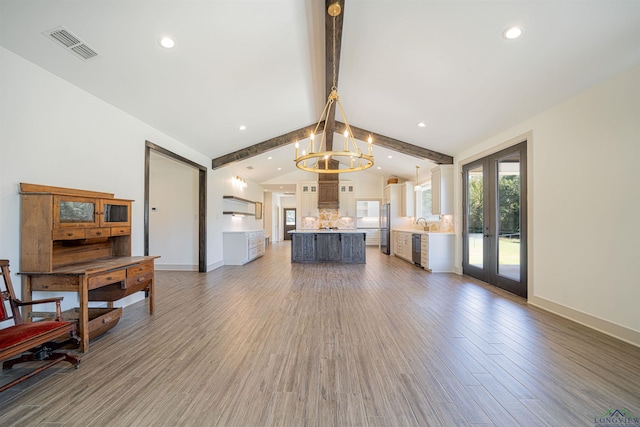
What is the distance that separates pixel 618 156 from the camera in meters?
2.73

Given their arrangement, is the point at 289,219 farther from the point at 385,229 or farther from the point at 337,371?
the point at 337,371

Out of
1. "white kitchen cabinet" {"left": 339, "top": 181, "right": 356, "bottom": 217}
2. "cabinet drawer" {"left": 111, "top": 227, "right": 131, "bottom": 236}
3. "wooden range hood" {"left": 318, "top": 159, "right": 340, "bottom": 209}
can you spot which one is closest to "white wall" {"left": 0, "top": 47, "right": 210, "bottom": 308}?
"cabinet drawer" {"left": 111, "top": 227, "right": 131, "bottom": 236}

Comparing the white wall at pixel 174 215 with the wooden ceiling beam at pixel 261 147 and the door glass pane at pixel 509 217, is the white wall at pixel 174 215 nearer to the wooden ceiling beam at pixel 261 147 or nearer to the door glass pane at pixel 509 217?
the wooden ceiling beam at pixel 261 147

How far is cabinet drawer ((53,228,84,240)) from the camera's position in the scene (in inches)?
98.3

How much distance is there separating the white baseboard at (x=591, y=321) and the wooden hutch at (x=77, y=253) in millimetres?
5194

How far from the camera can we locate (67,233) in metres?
2.58

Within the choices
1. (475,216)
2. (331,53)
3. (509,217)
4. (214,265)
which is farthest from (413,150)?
(214,265)

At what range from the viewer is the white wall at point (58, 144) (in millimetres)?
2395

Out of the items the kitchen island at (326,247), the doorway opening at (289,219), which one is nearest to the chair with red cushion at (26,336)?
the kitchen island at (326,247)

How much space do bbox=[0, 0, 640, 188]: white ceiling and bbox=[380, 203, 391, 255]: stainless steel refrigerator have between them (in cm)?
502

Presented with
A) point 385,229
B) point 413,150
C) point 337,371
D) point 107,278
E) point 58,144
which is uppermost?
point 413,150

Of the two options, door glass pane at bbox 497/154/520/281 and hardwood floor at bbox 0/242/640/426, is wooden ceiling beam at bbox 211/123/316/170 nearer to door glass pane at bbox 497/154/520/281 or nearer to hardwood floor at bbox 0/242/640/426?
hardwood floor at bbox 0/242/640/426

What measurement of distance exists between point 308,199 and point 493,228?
6505 millimetres

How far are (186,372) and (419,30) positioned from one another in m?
4.04
